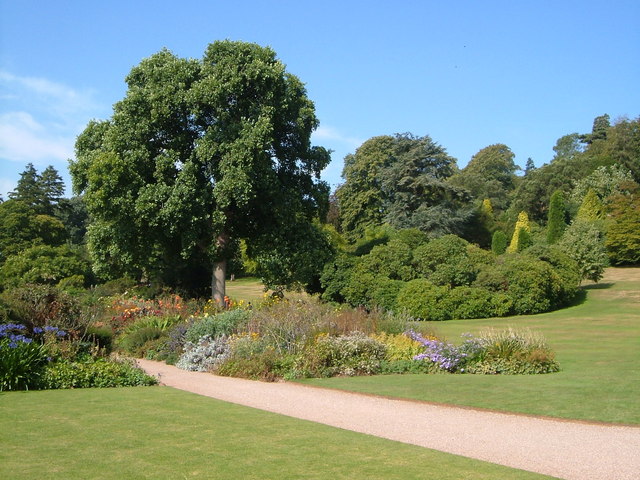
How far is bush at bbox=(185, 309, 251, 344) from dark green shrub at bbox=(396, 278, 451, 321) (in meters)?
11.9

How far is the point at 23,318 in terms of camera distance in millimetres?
13352

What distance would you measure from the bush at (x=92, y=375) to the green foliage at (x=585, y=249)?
29.3 metres

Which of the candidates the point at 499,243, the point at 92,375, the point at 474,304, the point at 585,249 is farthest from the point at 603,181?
the point at 92,375

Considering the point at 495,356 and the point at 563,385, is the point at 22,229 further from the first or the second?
A: the point at 563,385

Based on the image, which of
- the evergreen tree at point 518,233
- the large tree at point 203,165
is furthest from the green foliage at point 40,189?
the evergreen tree at point 518,233

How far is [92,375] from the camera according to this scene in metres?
11.8

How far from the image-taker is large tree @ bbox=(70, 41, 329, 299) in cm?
2558

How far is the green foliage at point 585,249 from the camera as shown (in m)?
35.7

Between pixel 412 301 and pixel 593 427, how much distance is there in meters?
19.6

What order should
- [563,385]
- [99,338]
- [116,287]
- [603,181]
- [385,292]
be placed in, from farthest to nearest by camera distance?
[603,181] < [116,287] < [385,292] < [99,338] < [563,385]

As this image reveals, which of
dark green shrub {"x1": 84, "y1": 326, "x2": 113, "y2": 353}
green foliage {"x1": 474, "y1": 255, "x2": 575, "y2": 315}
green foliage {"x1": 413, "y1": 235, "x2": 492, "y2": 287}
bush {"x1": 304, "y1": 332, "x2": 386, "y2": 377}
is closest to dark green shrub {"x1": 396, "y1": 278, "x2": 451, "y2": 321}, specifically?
green foliage {"x1": 413, "y1": 235, "x2": 492, "y2": 287}

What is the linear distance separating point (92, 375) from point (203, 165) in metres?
16.8

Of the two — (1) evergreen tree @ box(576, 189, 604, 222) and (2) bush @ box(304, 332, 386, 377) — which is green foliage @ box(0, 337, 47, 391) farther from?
(1) evergreen tree @ box(576, 189, 604, 222)

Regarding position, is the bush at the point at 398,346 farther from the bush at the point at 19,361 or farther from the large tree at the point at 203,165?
the large tree at the point at 203,165
